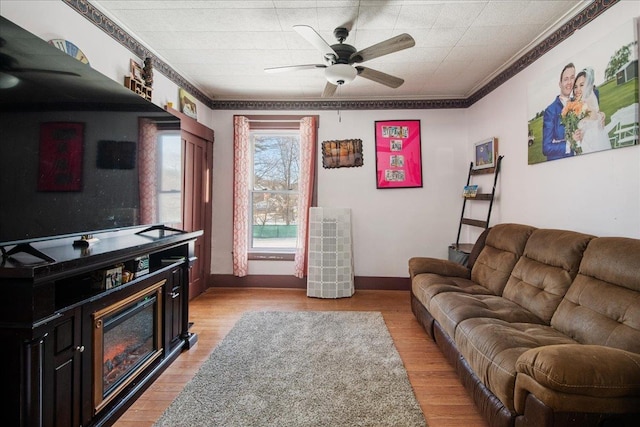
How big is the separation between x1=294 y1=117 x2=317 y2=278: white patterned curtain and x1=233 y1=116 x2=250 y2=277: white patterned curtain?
0.74m

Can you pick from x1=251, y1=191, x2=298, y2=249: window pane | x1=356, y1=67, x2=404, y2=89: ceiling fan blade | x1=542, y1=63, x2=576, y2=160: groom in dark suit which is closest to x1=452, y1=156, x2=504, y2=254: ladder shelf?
x1=542, y1=63, x2=576, y2=160: groom in dark suit

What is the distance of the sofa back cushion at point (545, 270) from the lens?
6.69ft

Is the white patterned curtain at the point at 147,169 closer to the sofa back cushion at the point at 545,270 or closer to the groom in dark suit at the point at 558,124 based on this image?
the sofa back cushion at the point at 545,270

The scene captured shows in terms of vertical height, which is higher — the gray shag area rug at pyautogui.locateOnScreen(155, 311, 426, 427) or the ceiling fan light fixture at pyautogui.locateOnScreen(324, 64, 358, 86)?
the ceiling fan light fixture at pyautogui.locateOnScreen(324, 64, 358, 86)

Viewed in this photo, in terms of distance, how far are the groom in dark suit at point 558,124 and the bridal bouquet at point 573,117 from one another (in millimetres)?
33

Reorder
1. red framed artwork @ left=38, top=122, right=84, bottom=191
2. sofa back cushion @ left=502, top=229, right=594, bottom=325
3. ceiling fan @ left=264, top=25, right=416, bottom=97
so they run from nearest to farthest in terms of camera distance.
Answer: red framed artwork @ left=38, top=122, right=84, bottom=191
sofa back cushion @ left=502, top=229, right=594, bottom=325
ceiling fan @ left=264, top=25, right=416, bottom=97

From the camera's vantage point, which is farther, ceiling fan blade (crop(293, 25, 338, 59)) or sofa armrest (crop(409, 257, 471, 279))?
sofa armrest (crop(409, 257, 471, 279))

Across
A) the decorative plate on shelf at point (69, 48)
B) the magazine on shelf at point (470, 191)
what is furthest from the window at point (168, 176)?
the magazine on shelf at point (470, 191)

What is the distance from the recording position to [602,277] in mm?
1786

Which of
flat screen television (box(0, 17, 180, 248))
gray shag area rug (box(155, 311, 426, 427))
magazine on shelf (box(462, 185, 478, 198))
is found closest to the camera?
flat screen television (box(0, 17, 180, 248))

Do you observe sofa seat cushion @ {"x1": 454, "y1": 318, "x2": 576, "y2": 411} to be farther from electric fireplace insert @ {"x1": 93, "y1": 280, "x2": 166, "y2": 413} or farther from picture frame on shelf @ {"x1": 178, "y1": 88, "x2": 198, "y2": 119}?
picture frame on shelf @ {"x1": 178, "y1": 88, "x2": 198, "y2": 119}

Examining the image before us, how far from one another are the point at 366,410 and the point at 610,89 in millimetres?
2553

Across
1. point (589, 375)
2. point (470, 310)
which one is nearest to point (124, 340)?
point (470, 310)

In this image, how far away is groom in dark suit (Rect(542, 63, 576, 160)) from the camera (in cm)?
240
